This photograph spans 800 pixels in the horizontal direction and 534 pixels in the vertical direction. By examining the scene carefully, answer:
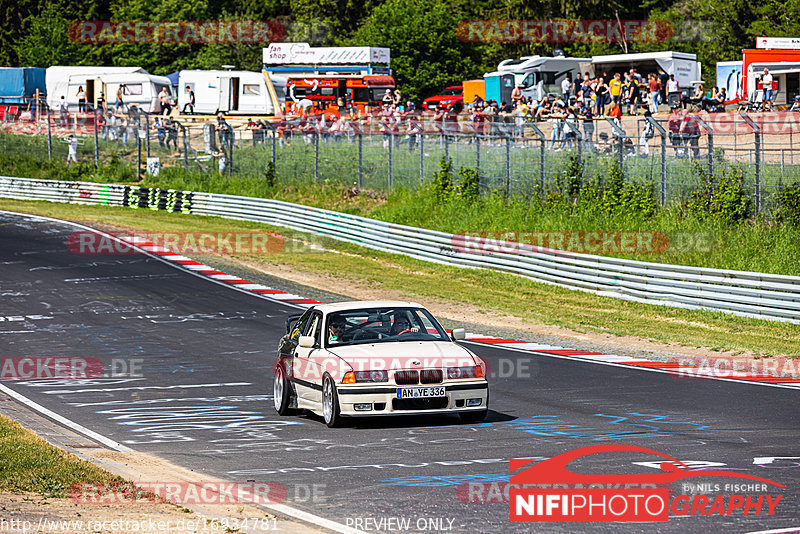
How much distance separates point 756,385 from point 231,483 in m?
8.49

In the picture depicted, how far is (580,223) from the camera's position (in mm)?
28672

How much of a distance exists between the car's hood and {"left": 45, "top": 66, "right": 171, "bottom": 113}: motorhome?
48630mm

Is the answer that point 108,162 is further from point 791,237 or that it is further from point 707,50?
point 707,50

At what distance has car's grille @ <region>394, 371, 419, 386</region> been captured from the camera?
11.2 meters

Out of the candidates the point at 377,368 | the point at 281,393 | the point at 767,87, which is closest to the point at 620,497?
the point at 377,368

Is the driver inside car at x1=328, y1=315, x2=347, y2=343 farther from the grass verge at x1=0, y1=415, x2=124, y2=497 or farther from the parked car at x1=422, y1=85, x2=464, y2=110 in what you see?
the parked car at x1=422, y1=85, x2=464, y2=110

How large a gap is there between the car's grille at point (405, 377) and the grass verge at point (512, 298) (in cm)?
909

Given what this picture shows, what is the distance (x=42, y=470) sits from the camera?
8992 millimetres

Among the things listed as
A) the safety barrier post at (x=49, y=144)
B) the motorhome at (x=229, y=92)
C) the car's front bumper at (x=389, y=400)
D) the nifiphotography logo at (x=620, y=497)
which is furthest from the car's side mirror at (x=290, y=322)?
the motorhome at (x=229, y=92)

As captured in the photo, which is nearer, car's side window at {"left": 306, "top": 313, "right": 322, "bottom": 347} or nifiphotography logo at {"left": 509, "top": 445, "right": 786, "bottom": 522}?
nifiphotography logo at {"left": 509, "top": 445, "right": 786, "bottom": 522}

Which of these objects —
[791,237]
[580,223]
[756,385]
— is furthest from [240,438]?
[580,223]

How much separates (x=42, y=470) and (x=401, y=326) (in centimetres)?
456
